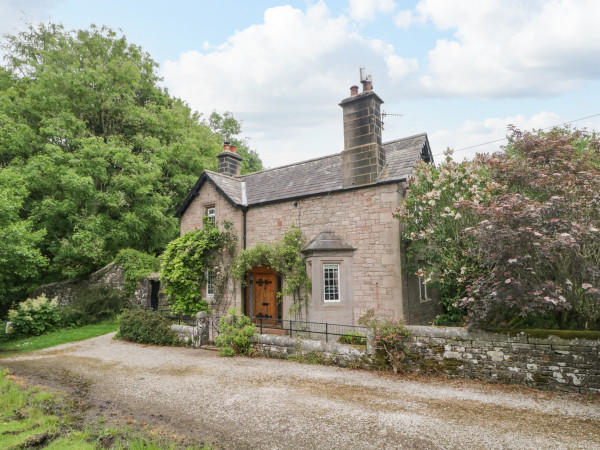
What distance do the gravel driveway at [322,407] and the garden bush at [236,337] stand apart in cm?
97

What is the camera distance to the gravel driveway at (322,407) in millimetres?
5398

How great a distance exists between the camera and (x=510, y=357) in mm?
7488

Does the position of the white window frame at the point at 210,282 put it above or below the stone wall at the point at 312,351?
above

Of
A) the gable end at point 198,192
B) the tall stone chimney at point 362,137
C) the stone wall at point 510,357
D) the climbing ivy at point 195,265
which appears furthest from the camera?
the gable end at point 198,192

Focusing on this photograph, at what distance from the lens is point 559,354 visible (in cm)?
704

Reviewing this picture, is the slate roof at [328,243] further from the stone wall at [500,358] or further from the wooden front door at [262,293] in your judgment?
the stone wall at [500,358]

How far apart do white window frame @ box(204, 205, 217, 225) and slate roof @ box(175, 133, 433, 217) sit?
1.15 meters

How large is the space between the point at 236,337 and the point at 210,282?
6.34 meters

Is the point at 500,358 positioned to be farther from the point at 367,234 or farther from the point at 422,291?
the point at 422,291

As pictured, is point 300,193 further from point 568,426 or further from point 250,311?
point 568,426

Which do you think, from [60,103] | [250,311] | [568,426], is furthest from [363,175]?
[60,103]

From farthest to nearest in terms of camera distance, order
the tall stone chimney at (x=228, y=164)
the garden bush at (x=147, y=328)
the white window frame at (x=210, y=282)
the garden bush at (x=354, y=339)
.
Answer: the tall stone chimney at (x=228, y=164) → the white window frame at (x=210, y=282) → the garden bush at (x=147, y=328) → the garden bush at (x=354, y=339)

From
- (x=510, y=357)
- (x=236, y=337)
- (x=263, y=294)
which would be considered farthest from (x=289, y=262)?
(x=510, y=357)

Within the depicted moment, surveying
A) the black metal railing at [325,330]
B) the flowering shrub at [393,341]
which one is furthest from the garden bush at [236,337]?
the flowering shrub at [393,341]
